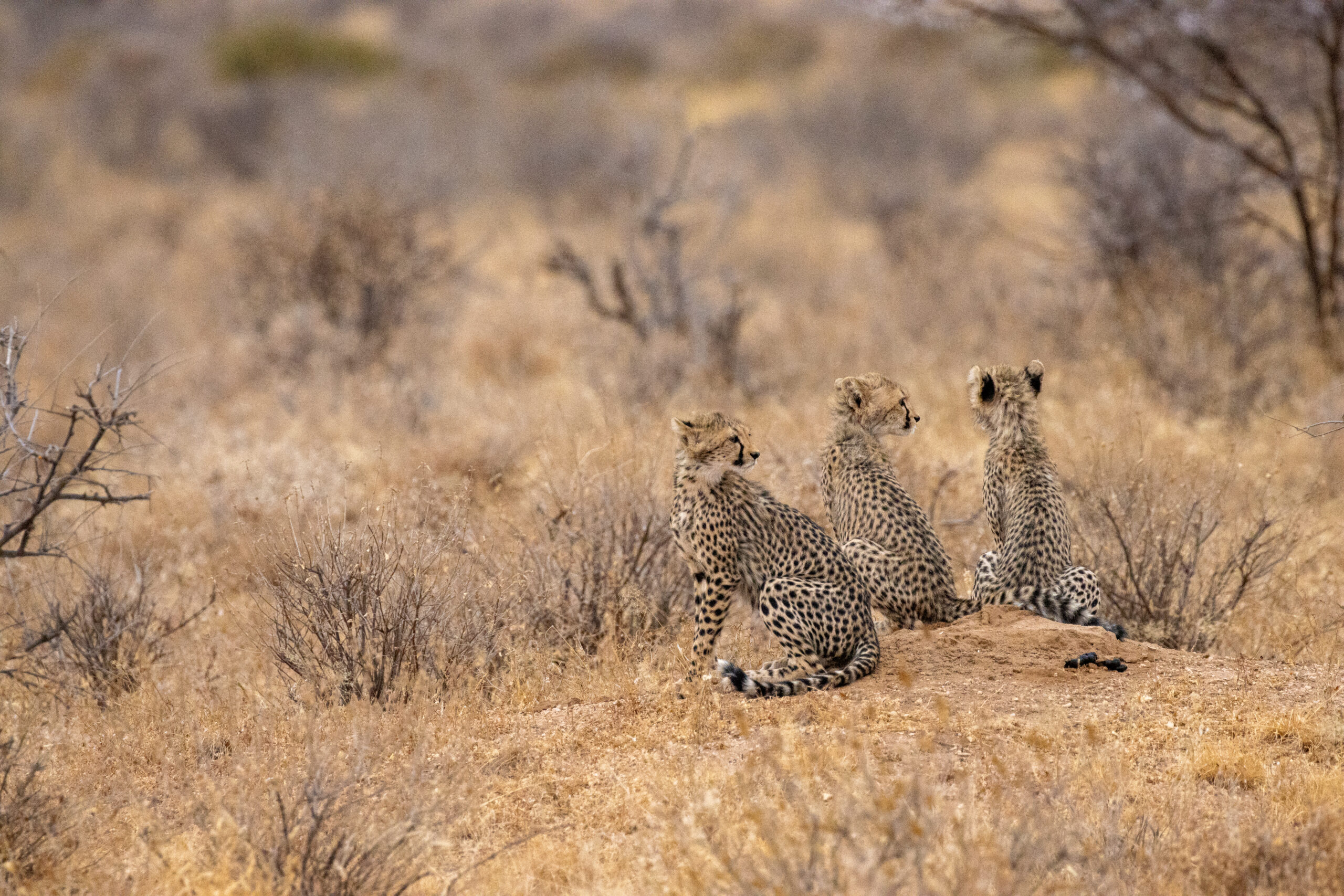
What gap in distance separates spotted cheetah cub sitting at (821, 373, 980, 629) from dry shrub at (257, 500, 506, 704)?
1416 millimetres

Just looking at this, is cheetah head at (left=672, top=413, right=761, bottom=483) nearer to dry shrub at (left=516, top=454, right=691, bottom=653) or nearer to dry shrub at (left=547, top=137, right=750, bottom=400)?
dry shrub at (left=516, top=454, right=691, bottom=653)

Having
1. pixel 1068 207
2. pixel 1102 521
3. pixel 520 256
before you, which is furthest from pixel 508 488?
pixel 520 256

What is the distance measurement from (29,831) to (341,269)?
25.8 feet

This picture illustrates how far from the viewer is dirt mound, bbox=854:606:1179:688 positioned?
15.5 ft

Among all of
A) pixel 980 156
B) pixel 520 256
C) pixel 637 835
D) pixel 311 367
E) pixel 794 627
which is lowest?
pixel 637 835

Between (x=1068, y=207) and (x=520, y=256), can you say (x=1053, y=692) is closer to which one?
(x=1068, y=207)

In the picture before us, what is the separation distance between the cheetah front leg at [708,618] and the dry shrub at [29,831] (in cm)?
205

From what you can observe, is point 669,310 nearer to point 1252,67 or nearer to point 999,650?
point 1252,67

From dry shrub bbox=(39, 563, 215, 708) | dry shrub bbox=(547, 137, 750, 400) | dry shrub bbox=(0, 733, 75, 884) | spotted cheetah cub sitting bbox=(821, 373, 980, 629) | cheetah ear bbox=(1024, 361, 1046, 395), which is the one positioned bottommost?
dry shrub bbox=(0, 733, 75, 884)

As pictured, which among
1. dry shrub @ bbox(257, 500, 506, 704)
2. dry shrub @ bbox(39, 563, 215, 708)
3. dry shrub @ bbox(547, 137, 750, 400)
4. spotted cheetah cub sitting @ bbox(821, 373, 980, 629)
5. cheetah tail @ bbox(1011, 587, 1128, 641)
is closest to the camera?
dry shrub @ bbox(257, 500, 506, 704)

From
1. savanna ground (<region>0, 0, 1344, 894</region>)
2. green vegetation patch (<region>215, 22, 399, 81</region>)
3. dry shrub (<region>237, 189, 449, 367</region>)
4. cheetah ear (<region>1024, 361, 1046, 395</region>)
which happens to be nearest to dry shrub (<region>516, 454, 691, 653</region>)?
savanna ground (<region>0, 0, 1344, 894</region>)

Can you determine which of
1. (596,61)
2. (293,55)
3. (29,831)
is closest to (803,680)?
(29,831)

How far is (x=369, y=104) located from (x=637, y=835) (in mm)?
22669

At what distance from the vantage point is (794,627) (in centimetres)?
479
